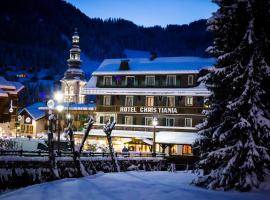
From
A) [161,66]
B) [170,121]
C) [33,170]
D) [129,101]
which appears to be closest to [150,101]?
[129,101]

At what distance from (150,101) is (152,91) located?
165cm

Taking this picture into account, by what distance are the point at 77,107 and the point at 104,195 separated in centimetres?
5140

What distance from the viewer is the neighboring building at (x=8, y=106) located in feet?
224

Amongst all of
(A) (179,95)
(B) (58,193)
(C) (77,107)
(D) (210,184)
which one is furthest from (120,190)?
(C) (77,107)

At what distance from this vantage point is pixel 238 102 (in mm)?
18156

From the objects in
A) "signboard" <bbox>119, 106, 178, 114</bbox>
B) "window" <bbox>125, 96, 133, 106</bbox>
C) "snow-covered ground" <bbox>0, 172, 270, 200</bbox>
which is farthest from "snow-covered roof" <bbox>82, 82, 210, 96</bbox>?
"snow-covered ground" <bbox>0, 172, 270, 200</bbox>

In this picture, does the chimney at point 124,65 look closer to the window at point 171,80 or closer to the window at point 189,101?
the window at point 171,80

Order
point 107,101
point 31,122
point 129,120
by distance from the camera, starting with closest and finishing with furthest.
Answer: point 129,120
point 107,101
point 31,122

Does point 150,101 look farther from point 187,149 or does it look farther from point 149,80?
point 187,149

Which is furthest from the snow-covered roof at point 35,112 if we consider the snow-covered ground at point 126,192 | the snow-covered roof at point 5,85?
the snow-covered ground at point 126,192

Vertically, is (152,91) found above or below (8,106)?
above

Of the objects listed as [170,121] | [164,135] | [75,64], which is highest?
[75,64]

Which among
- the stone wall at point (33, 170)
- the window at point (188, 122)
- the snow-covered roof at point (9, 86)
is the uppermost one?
the snow-covered roof at point (9, 86)

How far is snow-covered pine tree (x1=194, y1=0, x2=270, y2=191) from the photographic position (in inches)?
699
